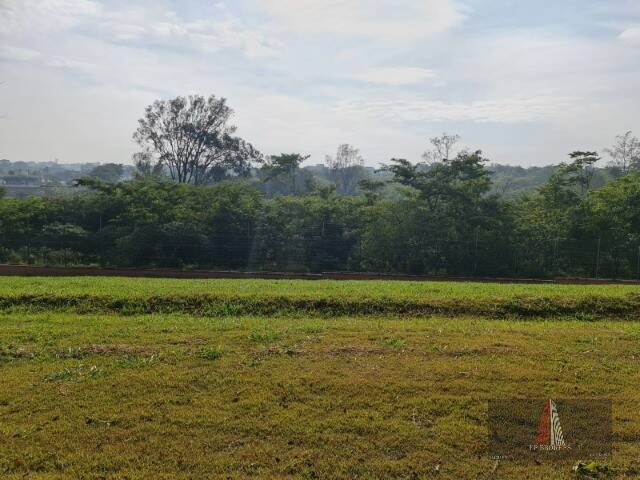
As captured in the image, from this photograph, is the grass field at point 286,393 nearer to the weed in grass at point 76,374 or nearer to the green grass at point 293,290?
the weed in grass at point 76,374

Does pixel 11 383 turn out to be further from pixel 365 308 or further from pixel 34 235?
pixel 34 235

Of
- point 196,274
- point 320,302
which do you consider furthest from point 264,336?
point 196,274

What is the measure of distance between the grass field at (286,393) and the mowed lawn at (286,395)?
0.6 inches

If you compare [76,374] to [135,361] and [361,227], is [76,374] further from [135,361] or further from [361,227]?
[361,227]

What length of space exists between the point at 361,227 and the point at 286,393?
707 inches

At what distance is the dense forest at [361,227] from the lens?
2086 centimetres

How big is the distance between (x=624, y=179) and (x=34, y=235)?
79.5 ft

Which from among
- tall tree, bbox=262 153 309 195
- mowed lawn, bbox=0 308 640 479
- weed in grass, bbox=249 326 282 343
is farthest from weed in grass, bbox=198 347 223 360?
tall tree, bbox=262 153 309 195

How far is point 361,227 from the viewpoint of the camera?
22.7 m

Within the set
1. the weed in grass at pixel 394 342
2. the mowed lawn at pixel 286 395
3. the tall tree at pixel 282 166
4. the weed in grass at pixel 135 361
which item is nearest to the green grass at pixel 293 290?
the mowed lawn at pixel 286 395

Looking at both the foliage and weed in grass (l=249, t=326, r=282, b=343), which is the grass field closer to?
weed in grass (l=249, t=326, r=282, b=343)

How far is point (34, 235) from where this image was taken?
2352 cm

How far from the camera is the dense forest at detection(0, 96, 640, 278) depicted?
821 inches

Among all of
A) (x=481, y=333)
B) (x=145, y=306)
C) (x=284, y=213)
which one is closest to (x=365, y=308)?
(x=481, y=333)
